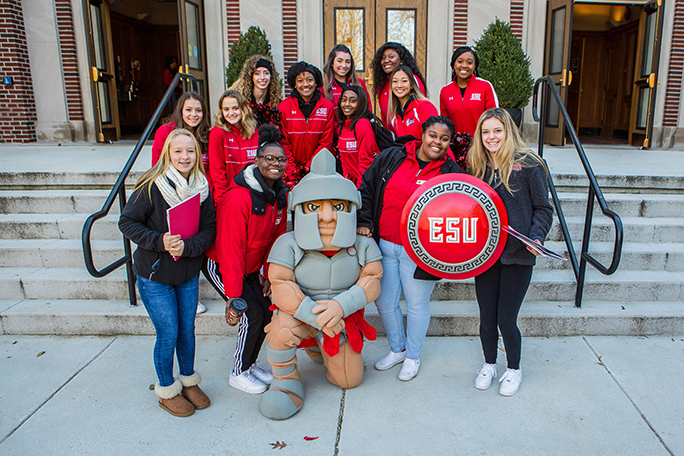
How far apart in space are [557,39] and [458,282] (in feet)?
21.2

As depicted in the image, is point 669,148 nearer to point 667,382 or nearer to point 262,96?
point 667,382

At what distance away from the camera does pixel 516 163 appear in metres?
2.79

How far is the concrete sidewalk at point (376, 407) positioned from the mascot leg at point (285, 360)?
0.10 metres

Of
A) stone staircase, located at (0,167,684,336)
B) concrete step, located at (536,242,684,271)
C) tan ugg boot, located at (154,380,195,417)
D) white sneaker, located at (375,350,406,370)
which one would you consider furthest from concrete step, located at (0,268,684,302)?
tan ugg boot, located at (154,380,195,417)

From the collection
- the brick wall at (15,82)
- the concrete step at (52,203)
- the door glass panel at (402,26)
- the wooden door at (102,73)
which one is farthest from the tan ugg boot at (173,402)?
the brick wall at (15,82)

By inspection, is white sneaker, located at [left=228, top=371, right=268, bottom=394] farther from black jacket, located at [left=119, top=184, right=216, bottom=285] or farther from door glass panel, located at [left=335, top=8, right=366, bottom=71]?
door glass panel, located at [left=335, top=8, right=366, bottom=71]

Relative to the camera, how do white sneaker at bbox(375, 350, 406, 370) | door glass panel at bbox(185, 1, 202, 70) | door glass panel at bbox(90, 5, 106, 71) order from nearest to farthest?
white sneaker at bbox(375, 350, 406, 370) < door glass panel at bbox(185, 1, 202, 70) < door glass panel at bbox(90, 5, 106, 71)

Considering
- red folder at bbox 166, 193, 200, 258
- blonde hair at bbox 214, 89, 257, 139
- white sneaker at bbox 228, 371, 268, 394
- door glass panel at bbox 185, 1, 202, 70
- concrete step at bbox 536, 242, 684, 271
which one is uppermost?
door glass panel at bbox 185, 1, 202, 70

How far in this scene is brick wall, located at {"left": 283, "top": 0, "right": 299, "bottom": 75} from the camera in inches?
329

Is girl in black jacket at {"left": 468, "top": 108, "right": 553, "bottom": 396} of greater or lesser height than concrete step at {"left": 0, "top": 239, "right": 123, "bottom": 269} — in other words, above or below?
above

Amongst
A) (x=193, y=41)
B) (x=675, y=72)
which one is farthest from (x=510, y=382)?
(x=675, y=72)

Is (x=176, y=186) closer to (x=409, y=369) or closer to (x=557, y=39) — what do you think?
(x=409, y=369)

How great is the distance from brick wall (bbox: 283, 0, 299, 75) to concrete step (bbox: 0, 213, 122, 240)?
5.10 metres

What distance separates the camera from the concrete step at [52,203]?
475 centimetres
